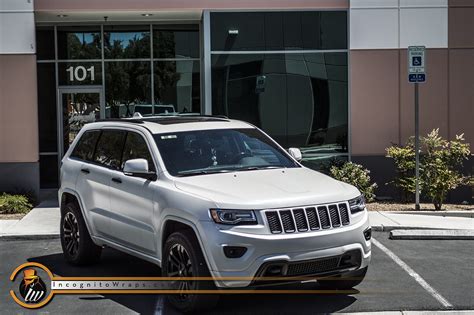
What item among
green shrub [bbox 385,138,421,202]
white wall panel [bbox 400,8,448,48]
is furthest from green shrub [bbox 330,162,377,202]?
white wall panel [bbox 400,8,448,48]

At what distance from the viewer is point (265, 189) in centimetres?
612

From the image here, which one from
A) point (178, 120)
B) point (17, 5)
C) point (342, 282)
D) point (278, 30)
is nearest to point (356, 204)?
point (342, 282)

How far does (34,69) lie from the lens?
46.8 feet

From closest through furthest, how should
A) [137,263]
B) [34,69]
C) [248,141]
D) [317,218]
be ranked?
[317,218] → [248,141] → [137,263] → [34,69]

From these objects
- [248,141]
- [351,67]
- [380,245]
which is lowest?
[380,245]

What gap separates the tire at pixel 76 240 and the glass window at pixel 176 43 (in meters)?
8.65

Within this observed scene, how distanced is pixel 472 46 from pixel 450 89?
1052 millimetres

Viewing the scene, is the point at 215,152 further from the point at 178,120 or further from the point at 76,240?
the point at 76,240

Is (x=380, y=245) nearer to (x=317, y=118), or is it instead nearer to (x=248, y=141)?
(x=248, y=141)

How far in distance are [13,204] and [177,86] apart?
5.33m

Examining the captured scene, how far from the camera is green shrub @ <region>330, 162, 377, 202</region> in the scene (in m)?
13.7

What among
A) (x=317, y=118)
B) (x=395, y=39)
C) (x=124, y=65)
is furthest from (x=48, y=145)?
(x=395, y=39)

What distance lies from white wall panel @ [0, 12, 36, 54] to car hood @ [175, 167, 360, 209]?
9050 mm

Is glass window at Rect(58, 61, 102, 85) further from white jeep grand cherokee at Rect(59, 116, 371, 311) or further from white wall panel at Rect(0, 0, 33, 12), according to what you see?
white jeep grand cherokee at Rect(59, 116, 371, 311)
